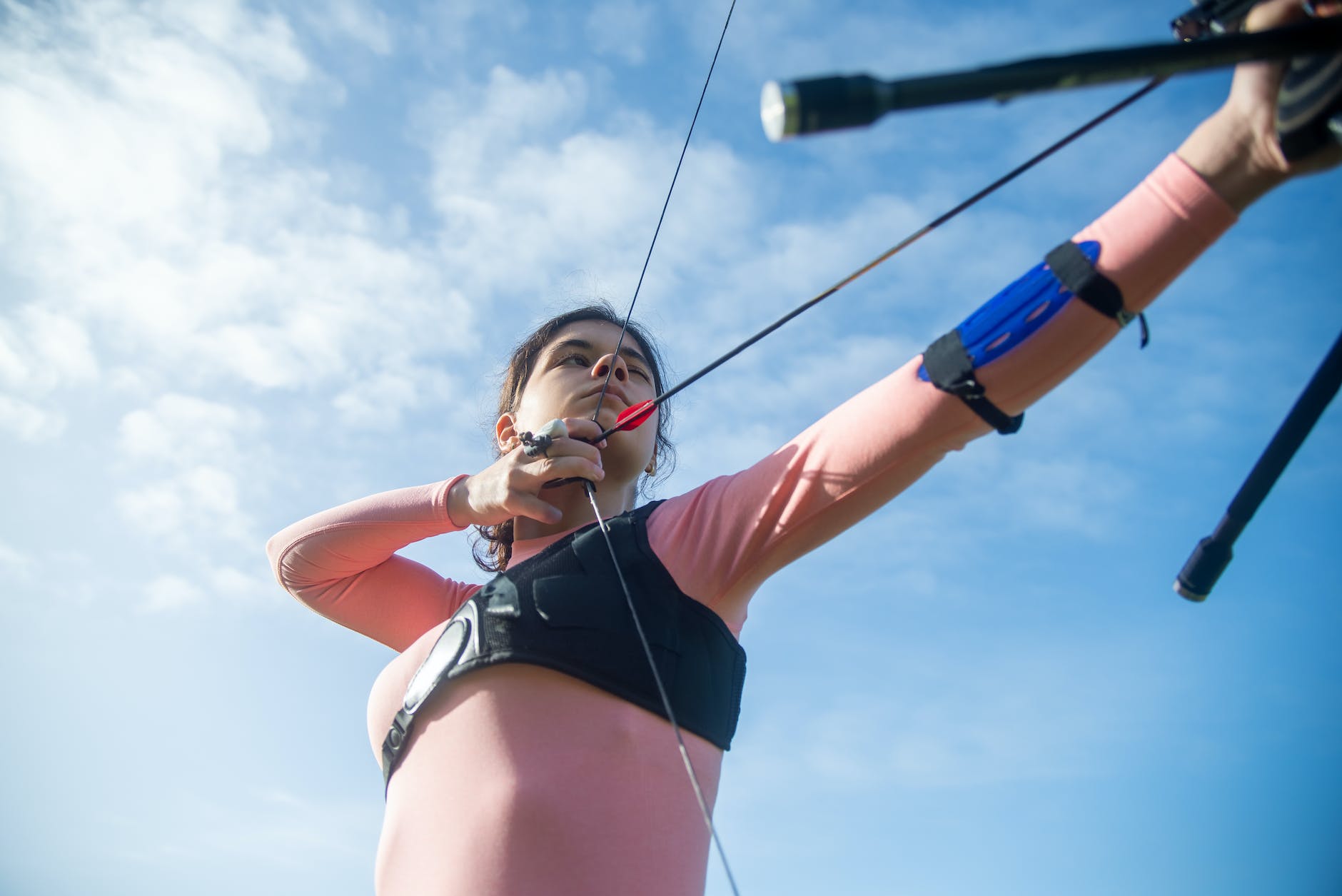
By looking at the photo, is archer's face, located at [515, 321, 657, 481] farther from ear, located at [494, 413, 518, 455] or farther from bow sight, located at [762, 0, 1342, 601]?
bow sight, located at [762, 0, 1342, 601]

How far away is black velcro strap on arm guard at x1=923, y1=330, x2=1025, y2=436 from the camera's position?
4.00ft

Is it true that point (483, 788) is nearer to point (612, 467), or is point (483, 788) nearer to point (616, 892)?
point (616, 892)

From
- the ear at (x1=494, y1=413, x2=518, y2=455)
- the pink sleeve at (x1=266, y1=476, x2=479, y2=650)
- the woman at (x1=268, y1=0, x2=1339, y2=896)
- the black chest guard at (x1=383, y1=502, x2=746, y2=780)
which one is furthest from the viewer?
the ear at (x1=494, y1=413, x2=518, y2=455)

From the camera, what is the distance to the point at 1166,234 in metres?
1.11

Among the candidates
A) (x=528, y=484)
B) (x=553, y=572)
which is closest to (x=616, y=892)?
(x=553, y=572)

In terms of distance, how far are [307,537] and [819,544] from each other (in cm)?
119

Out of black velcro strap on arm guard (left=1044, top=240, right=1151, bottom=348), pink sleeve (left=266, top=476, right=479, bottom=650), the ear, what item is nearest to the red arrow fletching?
pink sleeve (left=266, top=476, right=479, bottom=650)

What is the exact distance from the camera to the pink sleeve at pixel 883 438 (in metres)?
1.12

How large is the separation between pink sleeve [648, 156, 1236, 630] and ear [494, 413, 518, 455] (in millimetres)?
750

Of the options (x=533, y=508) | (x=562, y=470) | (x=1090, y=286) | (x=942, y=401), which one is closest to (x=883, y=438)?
(x=942, y=401)

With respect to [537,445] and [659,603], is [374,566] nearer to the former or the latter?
[537,445]

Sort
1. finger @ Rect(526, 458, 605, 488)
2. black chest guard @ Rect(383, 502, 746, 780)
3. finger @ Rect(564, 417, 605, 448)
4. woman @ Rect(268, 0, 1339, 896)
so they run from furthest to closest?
finger @ Rect(564, 417, 605, 448)
finger @ Rect(526, 458, 605, 488)
black chest guard @ Rect(383, 502, 746, 780)
woman @ Rect(268, 0, 1339, 896)

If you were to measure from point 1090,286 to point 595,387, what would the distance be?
1.17 meters

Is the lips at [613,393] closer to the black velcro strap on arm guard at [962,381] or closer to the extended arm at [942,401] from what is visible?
the extended arm at [942,401]
